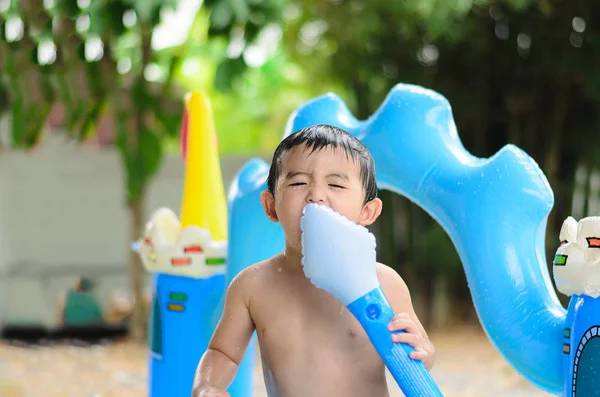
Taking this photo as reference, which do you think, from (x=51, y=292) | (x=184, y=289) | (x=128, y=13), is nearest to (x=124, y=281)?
(x=51, y=292)

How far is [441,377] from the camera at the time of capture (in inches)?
185

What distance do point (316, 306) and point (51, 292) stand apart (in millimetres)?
4814

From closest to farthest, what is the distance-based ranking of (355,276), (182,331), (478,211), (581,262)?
(355,276) < (581,262) < (478,211) < (182,331)

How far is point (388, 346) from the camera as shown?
1.27 metres

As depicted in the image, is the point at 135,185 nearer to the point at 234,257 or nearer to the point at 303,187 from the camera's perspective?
the point at 234,257

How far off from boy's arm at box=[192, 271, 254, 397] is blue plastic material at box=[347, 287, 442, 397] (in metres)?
0.23

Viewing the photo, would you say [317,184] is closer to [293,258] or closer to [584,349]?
[293,258]

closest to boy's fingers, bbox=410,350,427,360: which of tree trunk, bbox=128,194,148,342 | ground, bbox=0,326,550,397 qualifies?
ground, bbox=0,326,550,397

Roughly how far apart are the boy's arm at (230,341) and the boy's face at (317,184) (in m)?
0.17

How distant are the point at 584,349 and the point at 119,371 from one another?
3802 millimetres

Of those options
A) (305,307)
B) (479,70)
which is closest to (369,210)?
(305,307)

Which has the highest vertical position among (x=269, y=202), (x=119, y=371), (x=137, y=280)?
(x=269, y=202)

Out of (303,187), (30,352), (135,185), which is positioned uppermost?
(303,187)

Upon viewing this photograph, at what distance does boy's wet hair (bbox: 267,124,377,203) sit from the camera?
134 centimetres
